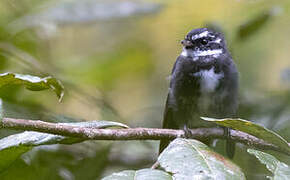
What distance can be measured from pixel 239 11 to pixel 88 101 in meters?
1.52

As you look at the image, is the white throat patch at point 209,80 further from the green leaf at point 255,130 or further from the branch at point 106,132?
the green leaf at point 255,130

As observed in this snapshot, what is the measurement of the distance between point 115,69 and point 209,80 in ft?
3.81

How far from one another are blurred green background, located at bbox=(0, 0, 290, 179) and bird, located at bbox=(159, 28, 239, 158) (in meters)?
0.19

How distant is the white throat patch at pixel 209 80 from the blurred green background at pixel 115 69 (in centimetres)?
33

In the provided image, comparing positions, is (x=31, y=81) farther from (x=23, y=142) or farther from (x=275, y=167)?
(x=275, y=167)

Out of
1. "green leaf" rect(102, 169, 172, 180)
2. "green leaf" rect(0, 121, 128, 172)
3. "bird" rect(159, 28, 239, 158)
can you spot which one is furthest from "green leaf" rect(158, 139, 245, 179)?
"bird" rect(159, 28, 239, 158)

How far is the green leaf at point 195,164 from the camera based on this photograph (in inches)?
63.3

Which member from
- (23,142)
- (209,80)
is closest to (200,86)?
(209,80)

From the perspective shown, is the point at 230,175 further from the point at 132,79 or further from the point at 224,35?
the point at 132,79

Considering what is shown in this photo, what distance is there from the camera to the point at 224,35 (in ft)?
12.3

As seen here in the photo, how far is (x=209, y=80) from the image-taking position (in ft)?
10.4

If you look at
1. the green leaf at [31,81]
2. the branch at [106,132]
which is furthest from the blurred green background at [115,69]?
the green leaf at [31,81]

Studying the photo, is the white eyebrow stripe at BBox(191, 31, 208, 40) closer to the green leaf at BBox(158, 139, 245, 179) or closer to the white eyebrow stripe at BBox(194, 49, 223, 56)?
the white eyebrow stripe at BBox(194, 49, 223, 56)

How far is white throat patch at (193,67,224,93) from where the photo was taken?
317 centimetres
